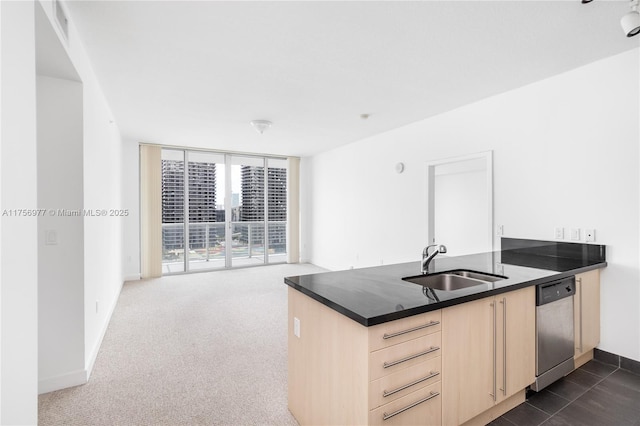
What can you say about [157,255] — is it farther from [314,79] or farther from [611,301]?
[611,301]

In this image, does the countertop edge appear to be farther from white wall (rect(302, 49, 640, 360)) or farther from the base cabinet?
white wall (rect(302, 49, 640, 360))

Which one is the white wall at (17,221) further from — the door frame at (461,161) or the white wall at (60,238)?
the door frame at (461,161)

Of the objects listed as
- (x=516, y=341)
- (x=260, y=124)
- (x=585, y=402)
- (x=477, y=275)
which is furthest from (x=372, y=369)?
(x=260, y=124)

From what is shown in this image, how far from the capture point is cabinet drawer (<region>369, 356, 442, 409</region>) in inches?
55.2

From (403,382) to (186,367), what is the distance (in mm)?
2044

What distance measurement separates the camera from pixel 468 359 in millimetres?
1746

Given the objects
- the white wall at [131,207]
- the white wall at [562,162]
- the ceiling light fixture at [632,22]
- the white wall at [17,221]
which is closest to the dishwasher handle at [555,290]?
the white wall at [562,162]

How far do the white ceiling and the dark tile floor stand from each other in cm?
260

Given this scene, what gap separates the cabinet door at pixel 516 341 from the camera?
1.91 meters

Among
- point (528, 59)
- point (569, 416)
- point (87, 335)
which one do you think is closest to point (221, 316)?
point (87, 335)

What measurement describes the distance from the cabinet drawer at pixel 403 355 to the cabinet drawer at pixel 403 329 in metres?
0.02

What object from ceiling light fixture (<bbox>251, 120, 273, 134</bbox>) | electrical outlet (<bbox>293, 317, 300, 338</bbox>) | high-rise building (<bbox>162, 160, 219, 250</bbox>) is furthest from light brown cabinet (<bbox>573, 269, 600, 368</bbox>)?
high-rise building (<bbox>162, 160, 219, 250</bbox>)

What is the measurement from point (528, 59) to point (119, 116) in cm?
481

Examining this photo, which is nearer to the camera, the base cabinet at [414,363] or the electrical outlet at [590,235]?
the base cabinet at [414,363]
